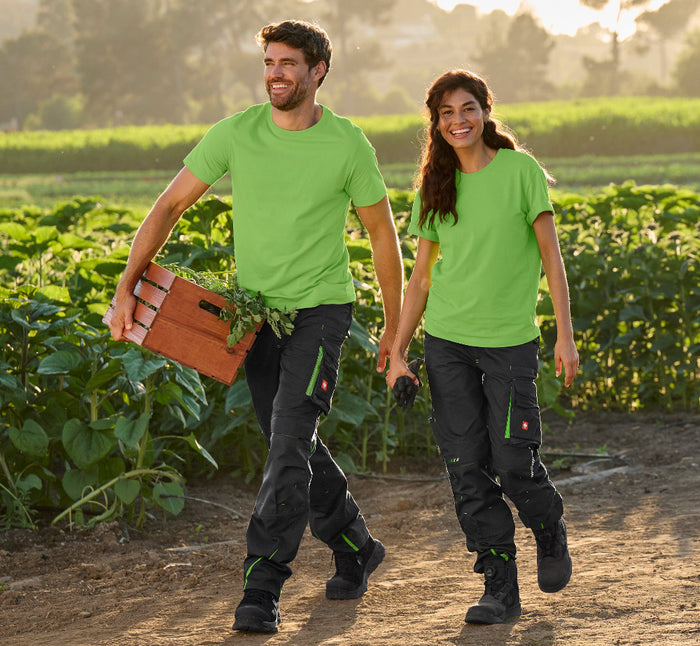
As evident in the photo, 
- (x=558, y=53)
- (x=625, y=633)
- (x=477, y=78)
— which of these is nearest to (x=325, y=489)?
(x=625, y=633)

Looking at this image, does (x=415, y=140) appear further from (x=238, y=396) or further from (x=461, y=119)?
(x=461, y=119)

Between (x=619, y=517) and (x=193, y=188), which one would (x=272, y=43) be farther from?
(x=619, y=517)

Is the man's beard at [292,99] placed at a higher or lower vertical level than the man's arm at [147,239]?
higher

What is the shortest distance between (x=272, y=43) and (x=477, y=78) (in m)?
0.60

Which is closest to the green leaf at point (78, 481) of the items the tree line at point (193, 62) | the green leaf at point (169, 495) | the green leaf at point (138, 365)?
the green leaf at point (169, 495)

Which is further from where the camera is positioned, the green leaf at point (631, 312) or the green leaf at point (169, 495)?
the green leaf at point (631, 312)

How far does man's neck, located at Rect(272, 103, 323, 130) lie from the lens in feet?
10.2

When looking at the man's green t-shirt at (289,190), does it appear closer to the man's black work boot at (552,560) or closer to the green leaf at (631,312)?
the man's black work boot at (552,560)

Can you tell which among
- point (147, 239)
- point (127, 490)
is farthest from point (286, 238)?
Result: point (127, 490)

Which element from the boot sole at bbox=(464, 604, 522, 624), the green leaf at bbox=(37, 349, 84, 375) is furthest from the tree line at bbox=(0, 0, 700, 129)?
the boot sole at bbox=(464, 604, 522, 624)

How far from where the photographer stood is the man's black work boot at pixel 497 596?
119 inches

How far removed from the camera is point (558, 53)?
13725cm

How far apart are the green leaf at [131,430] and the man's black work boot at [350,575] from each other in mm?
881

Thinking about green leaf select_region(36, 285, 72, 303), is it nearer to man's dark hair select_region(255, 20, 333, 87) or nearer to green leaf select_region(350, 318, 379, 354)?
green leaf select_region(350, 318, 379, 354)
